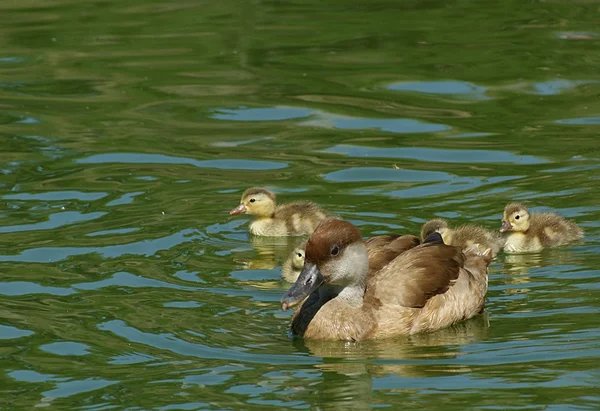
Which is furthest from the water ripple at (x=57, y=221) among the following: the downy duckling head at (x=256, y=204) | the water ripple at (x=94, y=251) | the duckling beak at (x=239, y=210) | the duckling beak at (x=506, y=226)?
the duckling beak at (x=506, y=226)

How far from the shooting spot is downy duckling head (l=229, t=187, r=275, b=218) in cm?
1283

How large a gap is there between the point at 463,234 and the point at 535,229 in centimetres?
69

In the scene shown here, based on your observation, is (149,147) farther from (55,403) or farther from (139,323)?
(55,403)

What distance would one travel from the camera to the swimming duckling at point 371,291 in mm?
9484

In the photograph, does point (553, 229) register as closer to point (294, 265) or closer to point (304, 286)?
point (294, 265)

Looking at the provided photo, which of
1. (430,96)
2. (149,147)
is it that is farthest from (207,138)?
(430,96)

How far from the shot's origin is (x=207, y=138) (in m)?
15.6

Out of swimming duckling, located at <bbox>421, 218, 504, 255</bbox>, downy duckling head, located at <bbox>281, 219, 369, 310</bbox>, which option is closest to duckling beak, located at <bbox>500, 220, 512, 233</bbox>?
swimming duckling, located at <bbox>421, 218, 504, 255</bbox>

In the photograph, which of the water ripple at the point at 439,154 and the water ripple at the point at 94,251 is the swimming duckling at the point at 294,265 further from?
the water ripple at the point at 439,154

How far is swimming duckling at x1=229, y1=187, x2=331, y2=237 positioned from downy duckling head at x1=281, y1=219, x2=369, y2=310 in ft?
9.89

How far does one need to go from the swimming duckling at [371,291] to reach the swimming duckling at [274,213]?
2.47m

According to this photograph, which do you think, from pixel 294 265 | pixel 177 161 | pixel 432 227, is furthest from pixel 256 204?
pixel 177 161

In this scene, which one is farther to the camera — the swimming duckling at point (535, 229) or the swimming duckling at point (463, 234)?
the swimming duckling at point (535, 229)

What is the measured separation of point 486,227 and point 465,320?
7.40ft
